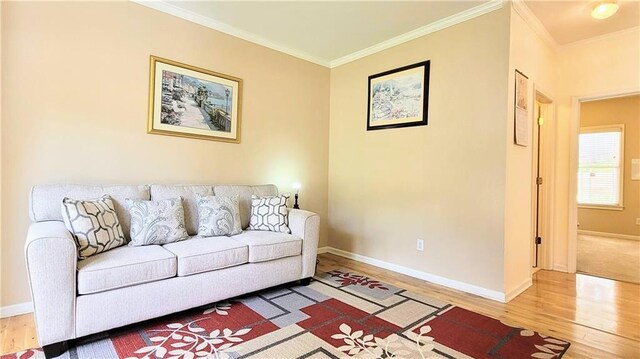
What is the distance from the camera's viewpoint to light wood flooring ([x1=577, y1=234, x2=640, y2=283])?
3629mm

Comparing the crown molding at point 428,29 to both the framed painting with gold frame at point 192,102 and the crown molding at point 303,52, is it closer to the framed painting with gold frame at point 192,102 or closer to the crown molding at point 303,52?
the crown molding at point 303,52

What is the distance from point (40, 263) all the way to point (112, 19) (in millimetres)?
2040

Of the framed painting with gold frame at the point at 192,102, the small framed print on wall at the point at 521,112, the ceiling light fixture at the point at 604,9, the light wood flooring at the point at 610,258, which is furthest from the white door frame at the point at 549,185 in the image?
the framed painting with gold frame at the point at 192,102

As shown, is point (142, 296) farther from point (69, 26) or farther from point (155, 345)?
point (69, 26)

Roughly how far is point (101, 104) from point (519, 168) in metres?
3.75

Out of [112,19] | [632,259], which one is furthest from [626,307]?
[112,19]

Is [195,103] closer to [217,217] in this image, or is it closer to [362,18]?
[217,217]

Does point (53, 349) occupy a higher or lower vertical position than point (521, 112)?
lower

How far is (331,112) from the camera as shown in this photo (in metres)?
4.37

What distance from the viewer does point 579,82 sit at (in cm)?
361

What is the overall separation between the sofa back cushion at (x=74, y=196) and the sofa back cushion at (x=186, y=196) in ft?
0.27

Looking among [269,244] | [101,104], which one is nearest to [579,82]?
[269,244]

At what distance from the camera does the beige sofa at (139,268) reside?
173 centimetres

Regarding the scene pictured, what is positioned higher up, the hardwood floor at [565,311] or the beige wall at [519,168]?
the beige wall at [519,168]
